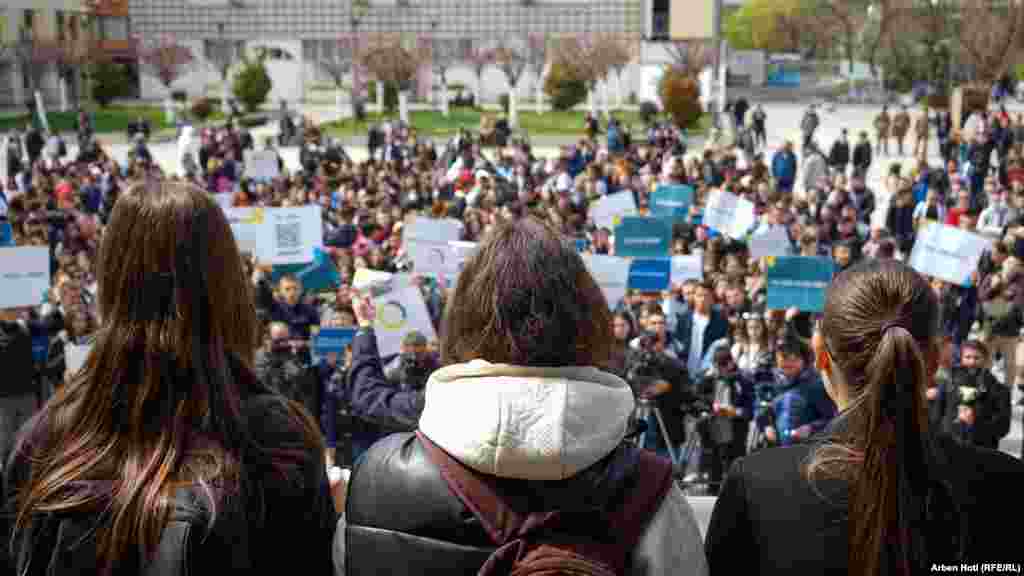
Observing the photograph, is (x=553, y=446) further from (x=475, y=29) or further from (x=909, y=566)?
(x=475, y=29)

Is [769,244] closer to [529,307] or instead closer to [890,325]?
[890,325]

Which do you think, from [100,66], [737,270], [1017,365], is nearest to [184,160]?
[737,270]

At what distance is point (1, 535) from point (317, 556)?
559 millimetres

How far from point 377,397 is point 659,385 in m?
4.08

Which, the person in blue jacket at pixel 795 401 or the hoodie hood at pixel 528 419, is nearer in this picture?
the hoodie hood at pixel 528 419

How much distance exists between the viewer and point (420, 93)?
61531 mm

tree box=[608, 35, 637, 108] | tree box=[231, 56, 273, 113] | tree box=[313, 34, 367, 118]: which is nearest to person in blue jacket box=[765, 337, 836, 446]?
tree box=[313, 34, 367, 118]

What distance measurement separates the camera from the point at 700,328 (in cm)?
934

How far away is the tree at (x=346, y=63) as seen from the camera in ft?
181

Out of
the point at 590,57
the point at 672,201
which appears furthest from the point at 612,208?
the point at 590,57

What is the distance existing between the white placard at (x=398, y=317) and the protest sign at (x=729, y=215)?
661 centimetres

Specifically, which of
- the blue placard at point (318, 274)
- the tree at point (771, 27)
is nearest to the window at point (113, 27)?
the tree at point (771, 27)

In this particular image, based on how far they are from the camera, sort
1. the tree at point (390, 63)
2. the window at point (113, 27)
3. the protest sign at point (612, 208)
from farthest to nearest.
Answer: the window at point (113, 27) < the tree at point (390, 63) < the protest sign at point (612, 208)

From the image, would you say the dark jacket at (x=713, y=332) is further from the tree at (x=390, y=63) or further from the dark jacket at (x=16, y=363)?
the tree at (x=390, y=63)
